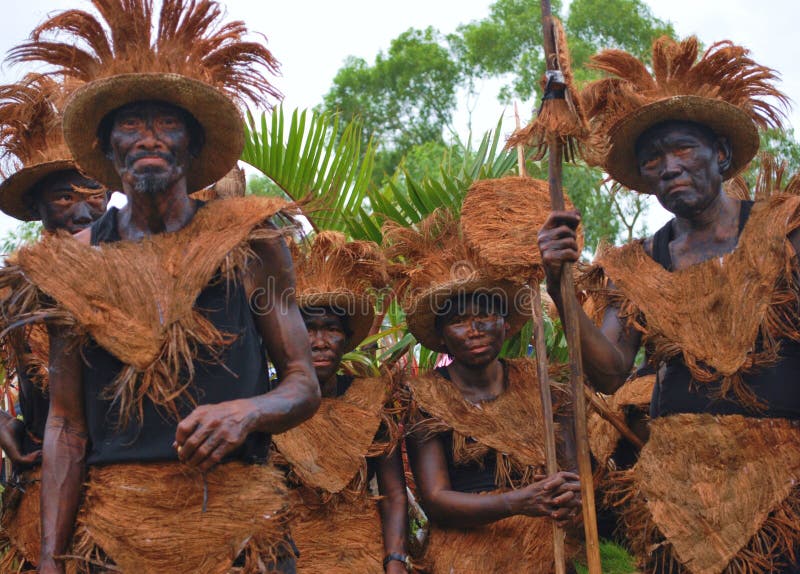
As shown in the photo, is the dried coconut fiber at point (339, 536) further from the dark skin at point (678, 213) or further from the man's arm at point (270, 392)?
the man's arm at point (270, 392)

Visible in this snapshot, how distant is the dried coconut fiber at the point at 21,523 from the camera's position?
411cm

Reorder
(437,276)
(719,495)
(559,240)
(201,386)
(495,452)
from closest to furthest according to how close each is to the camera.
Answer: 1. (201,386)
2. (719,495)
3. (559,240)
4. (495,452)
5. (437,276)

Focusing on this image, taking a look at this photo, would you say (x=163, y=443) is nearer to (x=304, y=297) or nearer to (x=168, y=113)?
(x=168, y=113)

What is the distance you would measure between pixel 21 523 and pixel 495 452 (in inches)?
84.0

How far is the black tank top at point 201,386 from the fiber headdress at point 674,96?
1.76 m

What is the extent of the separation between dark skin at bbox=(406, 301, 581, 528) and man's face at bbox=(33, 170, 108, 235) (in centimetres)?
185

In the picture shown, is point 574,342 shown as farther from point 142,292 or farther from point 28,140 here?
point 28,140

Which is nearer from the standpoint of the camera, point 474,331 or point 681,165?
point 681,165

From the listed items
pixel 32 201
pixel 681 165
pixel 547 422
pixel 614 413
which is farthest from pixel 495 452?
pixel 32 201

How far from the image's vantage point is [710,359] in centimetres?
383

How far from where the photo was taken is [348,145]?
7.21m

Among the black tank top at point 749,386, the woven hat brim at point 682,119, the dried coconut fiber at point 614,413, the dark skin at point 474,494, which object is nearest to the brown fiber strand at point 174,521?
the black tank top at point 749,386

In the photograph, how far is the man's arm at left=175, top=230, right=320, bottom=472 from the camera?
112 inches

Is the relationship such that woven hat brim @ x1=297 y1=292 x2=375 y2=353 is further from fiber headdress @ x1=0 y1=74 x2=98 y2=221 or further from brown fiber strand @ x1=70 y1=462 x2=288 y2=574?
brown fiber strand @ x1=70 y1=462 x2=288 y2=574
